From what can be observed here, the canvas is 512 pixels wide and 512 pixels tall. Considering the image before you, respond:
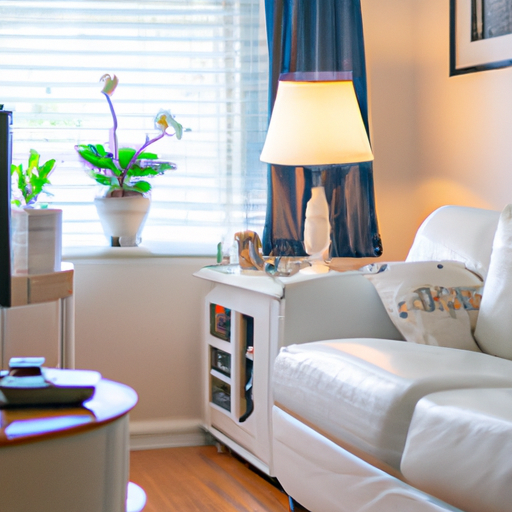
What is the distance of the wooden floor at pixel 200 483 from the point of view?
205cm

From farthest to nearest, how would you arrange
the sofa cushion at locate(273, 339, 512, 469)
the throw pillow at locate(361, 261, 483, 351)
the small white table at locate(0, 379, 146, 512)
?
the throw pillow at locate(361, 261, 483, 351), the sofa cushion at locate(273, 339, 512, 469), the small white table at locate(0, 379, 146, 512)

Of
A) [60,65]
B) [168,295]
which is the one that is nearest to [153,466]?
[168,295]

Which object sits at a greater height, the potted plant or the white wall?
the white wall

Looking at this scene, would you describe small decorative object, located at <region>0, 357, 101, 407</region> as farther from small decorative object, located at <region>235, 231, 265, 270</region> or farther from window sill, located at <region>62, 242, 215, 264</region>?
window sill, located at <region>62, 242, 215, 264</region>

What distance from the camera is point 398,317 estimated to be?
6.34ft

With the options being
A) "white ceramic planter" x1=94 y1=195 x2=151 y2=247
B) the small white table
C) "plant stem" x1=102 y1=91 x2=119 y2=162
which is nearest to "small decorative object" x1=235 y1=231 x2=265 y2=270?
"white ceramic planter" x1=94 y1=195 x2=151 y2=247

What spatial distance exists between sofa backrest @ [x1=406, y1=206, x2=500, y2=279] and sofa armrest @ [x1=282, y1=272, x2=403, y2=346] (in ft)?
0.96

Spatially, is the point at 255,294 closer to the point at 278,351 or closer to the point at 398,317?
the point at 278,351

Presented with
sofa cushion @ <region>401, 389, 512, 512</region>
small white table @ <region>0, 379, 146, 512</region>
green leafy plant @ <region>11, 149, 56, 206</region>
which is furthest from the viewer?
green leafy plant @ <region>11, 149, 56, 206</region>

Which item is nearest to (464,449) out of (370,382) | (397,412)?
(397,412)

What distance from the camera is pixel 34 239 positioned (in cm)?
181

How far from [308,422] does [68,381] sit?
0.74 meters

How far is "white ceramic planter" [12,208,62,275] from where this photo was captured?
5.83 feet

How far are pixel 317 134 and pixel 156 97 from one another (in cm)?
74
